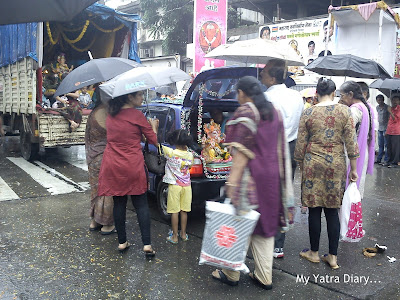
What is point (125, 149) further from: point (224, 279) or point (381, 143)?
point (381, 143)

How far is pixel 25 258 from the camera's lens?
3969 millimetres

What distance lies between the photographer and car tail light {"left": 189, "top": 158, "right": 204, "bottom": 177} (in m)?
4.79

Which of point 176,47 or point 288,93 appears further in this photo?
point 176,47

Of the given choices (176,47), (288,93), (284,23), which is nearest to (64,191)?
(288,93)

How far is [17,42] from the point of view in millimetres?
9094

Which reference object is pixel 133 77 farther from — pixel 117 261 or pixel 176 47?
pixel 176 47

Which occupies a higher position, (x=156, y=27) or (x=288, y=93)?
(x=156, y=27)

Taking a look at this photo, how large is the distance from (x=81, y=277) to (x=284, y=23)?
13.9 meters

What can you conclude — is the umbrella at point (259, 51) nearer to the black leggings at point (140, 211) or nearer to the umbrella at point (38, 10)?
the black leggings at point (140, 211)

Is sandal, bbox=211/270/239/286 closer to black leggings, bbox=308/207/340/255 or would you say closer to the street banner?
black leggings, bbox=308/207/340/255

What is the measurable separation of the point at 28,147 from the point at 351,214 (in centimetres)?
779

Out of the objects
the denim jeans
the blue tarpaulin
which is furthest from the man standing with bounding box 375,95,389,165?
the blue tarpaulin

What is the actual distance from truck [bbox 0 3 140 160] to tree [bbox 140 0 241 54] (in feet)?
43.0

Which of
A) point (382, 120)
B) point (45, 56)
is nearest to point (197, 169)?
point (382, 120)
